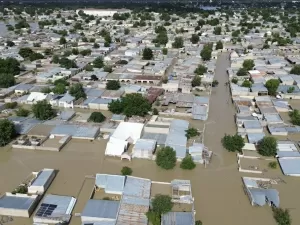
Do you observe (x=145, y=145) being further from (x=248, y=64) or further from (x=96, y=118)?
(x=248, y=64)

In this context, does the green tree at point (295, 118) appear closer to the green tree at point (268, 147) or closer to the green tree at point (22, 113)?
the green tree at point (268, 147)

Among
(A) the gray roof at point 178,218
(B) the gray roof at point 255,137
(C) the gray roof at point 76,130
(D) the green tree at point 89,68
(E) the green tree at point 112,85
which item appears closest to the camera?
(A) the gray roof at point 178,218

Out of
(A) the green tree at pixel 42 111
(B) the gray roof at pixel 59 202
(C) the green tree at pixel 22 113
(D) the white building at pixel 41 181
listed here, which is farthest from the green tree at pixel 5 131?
(B) the gray roof at pixel 59 202

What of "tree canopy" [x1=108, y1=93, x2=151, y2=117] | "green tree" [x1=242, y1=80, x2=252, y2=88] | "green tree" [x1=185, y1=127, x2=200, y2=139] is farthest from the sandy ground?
"green tree" [x1=242, y1=80, x2=252, y2=88]

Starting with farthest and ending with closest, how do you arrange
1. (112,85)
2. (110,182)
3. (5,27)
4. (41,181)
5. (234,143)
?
1. (5,27)
2. (112,85)
3. (234,143)
4. (41,181)
5. (110,182)

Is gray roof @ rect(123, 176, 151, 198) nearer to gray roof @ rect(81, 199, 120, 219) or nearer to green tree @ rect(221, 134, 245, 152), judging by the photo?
gray roof @ rect(81, 199, 120, 219)

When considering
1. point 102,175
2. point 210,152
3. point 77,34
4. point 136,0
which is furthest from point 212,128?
point 136,0

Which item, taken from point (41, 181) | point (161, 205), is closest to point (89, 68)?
point (41, 181)

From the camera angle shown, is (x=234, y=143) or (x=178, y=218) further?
(x=234, y=143)
